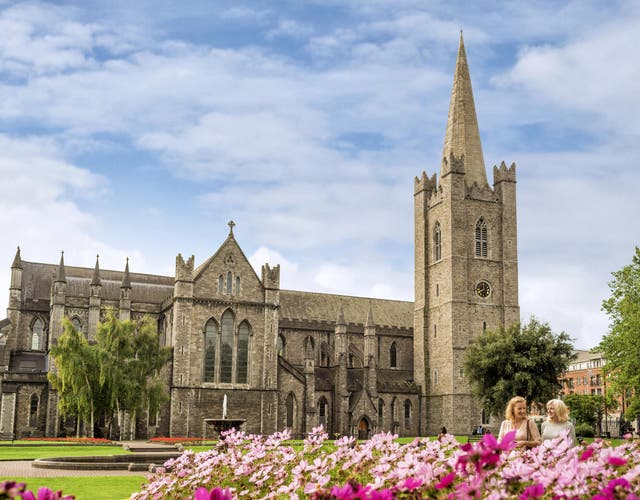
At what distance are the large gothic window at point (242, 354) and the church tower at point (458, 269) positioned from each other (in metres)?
19.3

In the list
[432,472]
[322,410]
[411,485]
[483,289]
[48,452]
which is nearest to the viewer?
[411,485]

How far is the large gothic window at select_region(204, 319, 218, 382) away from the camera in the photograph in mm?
63703

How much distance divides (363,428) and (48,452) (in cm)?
3732

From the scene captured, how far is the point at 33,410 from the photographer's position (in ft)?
210

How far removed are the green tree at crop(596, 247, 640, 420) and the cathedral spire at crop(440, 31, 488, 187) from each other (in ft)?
90.9

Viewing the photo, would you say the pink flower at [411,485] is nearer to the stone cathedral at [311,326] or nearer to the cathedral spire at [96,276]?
the stone cathedral at [311,326]

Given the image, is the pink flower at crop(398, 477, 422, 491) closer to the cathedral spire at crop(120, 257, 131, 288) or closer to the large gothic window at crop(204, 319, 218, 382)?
the large gothic window at crop(204, 319, 218, 382)

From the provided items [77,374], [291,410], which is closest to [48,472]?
[77,374]

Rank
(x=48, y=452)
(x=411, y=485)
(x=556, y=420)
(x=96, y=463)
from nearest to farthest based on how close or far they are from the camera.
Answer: (x=411, y=485)
(x=556, y=420)
(x=96, y=463)
(x=48, y=452)

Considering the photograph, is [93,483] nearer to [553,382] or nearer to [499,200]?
[553,382]

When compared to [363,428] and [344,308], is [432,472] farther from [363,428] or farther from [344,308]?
[344,308]

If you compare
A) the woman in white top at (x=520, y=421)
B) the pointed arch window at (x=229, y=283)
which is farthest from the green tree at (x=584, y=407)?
the woman in white top at (x=520, y=421)

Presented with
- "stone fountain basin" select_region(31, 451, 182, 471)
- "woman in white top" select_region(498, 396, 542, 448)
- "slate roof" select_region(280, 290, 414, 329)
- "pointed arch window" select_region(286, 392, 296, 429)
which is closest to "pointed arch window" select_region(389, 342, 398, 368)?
"slate roof" select_region(280, 290, 414, 329)

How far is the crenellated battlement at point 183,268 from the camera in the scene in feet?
209
